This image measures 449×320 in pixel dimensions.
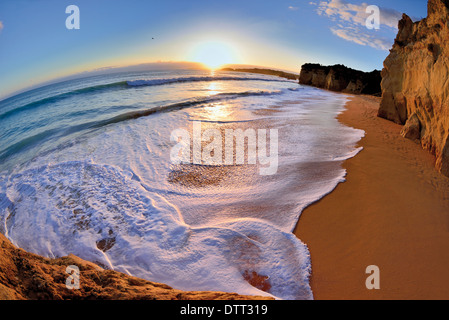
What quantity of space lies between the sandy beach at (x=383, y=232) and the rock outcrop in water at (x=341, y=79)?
2653 cm

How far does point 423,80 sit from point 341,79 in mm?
32384

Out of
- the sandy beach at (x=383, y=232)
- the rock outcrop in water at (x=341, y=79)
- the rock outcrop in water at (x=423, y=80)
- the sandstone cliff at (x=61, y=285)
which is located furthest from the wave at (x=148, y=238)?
the rock outcrop in water at (x=341, y=79)

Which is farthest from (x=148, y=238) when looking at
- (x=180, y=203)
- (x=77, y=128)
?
(x=77, y=128)

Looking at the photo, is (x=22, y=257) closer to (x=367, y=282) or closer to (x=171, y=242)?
(x=171, y=242)

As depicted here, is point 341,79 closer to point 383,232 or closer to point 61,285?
point 383,232

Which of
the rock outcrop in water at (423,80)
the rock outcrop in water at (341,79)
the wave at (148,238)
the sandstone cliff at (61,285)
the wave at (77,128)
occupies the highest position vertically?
the rock outcrop in water at (341,79)

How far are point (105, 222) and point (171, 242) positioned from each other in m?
1.39

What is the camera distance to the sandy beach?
2377 mm

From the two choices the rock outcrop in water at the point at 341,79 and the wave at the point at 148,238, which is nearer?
the wave at the point at 148,238

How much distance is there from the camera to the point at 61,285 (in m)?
1.82

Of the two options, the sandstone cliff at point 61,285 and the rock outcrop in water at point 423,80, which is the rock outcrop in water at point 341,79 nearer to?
the rock outcrop in water at point 423,80

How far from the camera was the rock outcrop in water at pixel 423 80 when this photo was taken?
187 inches

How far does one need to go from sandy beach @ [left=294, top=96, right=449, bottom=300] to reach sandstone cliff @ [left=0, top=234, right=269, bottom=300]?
1458 mm
